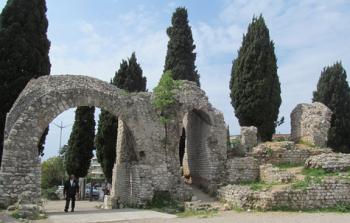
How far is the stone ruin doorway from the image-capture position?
2120 centimetres

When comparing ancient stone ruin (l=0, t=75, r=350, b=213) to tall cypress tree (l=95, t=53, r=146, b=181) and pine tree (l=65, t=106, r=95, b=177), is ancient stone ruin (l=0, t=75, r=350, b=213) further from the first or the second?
pine tree (l=65, t=106, r=95, b=177)

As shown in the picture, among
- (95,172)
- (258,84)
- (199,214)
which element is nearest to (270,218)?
(199,214)

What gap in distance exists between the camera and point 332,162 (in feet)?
61.0

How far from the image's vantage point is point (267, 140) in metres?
26.2

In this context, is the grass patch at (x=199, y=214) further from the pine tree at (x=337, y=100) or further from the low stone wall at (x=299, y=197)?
the pine tree at (x=337, y=100)

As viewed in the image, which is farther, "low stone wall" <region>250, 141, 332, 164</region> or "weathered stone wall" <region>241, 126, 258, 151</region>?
"weathered stone wall" <region>241, 126, 258, 151</region>

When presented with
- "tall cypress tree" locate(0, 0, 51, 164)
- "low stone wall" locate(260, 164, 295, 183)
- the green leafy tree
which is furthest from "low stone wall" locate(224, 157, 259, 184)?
the green leafy tree

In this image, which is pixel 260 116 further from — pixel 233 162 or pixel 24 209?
pixel 24 209

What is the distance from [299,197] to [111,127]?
44.8ft

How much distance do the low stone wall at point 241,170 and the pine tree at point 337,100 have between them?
38.8 feet

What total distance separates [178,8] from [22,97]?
15.0m

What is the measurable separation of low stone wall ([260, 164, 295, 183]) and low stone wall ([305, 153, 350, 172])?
125 centimetres

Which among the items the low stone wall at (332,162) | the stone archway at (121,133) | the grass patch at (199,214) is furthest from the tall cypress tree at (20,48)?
the low stone wall at (332,162)

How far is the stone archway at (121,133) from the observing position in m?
16.0
